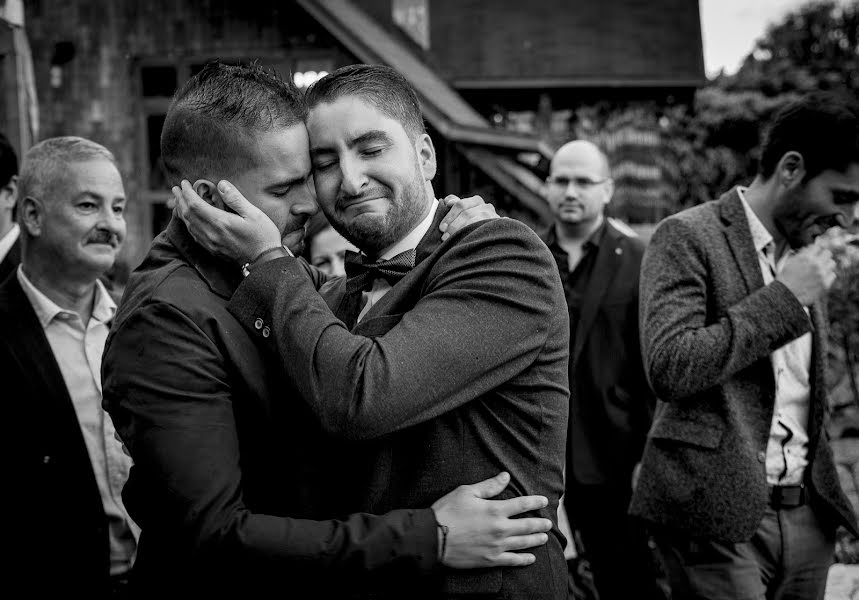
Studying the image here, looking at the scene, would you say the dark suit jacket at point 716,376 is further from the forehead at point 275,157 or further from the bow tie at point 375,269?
the forehead at point 275,157

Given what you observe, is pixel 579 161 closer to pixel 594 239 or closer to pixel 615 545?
pixel 594 239

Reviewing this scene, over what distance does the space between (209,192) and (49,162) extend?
177 cm

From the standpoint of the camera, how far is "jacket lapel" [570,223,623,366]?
18.5 feet

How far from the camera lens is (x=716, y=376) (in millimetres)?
3205

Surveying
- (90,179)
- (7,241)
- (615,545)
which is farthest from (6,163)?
(615,545)

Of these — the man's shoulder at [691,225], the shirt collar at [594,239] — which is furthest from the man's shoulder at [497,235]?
the shirt collar at [594,239]

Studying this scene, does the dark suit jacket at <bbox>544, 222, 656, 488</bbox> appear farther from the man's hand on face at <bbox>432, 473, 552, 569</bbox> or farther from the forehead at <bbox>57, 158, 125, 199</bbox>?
the man's hand on face at <bbox>432, 473, 552, 569</bbox>

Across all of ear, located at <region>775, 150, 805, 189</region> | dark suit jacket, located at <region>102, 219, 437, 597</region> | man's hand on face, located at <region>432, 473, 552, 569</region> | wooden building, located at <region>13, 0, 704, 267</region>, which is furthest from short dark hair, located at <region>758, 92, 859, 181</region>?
wooden building, located at <region>13, 0, 704, 267</region>

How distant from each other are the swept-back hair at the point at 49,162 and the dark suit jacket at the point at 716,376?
7.82ft

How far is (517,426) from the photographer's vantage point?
2.28 meters

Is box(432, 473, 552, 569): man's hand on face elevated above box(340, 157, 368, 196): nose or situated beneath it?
situated beneath

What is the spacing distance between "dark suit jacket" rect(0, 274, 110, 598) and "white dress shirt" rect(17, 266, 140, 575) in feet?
0.41

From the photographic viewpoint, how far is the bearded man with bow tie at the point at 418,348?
210cm

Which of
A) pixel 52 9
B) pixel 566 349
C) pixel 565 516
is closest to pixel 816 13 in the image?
pixel 52 9
